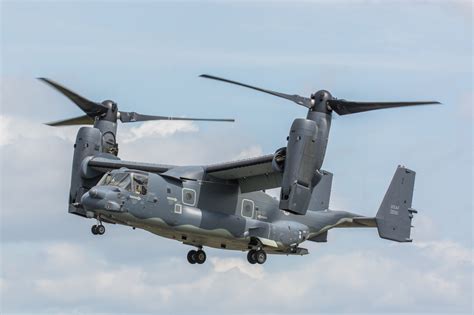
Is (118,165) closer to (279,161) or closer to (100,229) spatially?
(100,229)

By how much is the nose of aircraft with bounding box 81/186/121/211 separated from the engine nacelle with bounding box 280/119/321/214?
5.12 meters

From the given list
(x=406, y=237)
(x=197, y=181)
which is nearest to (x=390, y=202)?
(x=406, y=237)

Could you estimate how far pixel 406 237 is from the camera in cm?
4359

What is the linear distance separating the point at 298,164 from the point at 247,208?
4180mm

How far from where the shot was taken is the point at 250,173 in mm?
41375

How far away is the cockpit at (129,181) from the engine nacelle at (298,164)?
4.42 m

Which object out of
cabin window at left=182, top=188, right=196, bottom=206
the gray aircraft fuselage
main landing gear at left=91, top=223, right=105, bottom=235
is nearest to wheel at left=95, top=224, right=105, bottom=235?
main landing gear at left=91, top=223, right=105, bottom=235

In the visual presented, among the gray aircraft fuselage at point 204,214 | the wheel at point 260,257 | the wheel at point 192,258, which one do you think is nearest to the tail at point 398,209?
the gray aircraft fuselage at point 204,214

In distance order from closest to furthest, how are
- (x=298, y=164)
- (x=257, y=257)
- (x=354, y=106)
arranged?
1. (x=298, y=164)
2. (x=354, y=106)
3. (x=257, y=257)

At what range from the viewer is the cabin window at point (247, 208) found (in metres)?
41.7

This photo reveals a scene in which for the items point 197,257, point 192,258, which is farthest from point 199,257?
point 192,258

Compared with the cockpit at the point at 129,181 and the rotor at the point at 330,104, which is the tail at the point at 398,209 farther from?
the cockpit at the point at 129,181

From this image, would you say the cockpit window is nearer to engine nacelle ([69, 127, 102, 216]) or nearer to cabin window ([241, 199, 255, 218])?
cabin window ([241, 199, 255, 218])

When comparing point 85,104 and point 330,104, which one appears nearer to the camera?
point 330,104
